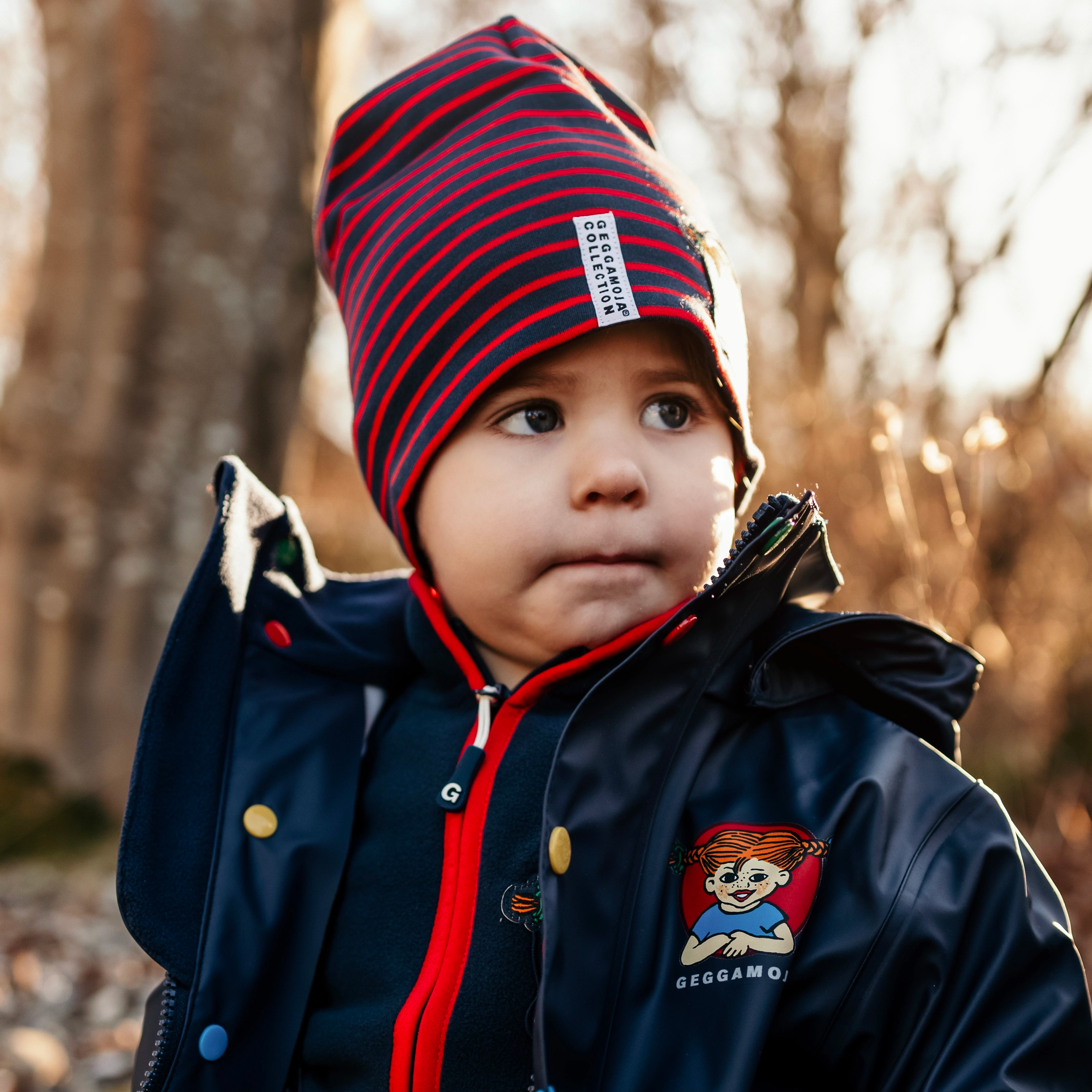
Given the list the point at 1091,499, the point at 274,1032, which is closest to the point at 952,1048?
the point at 274,1032

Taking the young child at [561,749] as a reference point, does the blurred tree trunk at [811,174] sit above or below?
above

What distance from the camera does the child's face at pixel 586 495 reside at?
137 centimetres

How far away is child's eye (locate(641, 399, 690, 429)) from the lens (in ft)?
4.78

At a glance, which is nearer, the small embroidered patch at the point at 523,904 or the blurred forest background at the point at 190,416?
the small embroidered patch at the point at 523,904

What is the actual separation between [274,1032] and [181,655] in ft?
1.93

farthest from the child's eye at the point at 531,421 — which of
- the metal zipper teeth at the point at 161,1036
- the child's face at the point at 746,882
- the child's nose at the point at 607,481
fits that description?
the metal zipper teeth at the point at 161,1036

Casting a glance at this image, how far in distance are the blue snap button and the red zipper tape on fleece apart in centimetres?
25

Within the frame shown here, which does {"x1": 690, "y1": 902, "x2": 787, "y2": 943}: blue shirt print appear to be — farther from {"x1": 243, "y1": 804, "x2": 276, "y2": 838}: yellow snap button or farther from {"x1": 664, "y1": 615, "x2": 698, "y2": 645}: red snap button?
{"x1": 243, "y1": 804, "x2": 276, "y2": 838}: yellow snap button

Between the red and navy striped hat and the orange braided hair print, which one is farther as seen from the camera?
the red and navy striped hat

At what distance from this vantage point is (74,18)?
12.9 feet

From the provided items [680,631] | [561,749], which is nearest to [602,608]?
[680,631]

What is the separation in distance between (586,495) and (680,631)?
0.24m

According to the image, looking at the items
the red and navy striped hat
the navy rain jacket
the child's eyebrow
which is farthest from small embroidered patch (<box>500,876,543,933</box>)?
the child's eyebrow

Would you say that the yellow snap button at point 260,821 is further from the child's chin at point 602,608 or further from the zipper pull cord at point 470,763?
the child's chin at point 602,608
